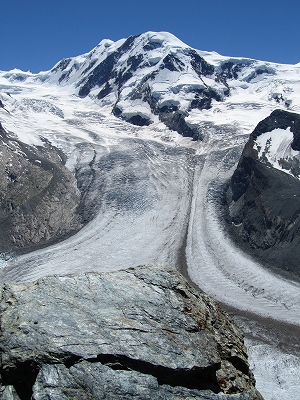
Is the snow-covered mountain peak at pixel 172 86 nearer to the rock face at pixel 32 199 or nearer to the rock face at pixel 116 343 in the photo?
the rock face at pixel 32 199

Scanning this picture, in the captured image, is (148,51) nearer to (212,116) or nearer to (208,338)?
(212,116)

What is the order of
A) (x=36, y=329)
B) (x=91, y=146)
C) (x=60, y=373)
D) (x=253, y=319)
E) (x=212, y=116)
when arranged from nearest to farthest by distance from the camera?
(x=60, y=373)
(x=36, y=329)
(x=253, y=319)
(x=91, y=146)
(x=212, y=116)

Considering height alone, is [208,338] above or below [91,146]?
below

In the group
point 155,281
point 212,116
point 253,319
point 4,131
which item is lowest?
point 253,319

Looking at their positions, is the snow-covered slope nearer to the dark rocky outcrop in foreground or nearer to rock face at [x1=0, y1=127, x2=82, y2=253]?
the dark rocky outcrop in foreground

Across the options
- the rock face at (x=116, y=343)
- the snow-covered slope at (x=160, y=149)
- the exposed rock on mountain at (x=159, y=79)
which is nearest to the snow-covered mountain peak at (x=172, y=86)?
the exposed rock on mountain at (x=159, y=79)

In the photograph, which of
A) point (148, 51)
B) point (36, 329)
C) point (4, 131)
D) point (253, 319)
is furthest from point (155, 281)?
point (148, 51)

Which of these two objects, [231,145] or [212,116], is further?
[212,116]
